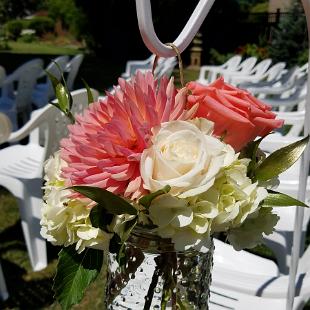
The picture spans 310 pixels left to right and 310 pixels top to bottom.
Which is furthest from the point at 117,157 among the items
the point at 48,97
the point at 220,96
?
the point at 48,97

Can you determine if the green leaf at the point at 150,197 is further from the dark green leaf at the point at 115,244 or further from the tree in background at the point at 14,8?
the tree in background at the point at 14,8

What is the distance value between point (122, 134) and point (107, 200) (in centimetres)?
9

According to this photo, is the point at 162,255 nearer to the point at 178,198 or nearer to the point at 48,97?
the point at 178,198

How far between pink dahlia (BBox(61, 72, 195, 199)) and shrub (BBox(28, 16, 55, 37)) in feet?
98.1

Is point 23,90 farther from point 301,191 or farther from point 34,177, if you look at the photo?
point 301,191

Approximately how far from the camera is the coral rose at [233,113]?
0.72m

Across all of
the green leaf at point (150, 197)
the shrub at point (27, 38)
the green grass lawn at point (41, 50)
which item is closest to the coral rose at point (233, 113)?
the green leaf at point (150, 197)

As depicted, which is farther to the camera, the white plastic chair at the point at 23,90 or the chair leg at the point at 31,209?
the white plastic chair at the point at 23,90

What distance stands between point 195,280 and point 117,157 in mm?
276

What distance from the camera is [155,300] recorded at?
79 centimetres

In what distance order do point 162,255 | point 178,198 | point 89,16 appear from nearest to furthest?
point 178,198 < point 162,255 < point 89,16

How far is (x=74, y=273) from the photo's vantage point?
73 cm

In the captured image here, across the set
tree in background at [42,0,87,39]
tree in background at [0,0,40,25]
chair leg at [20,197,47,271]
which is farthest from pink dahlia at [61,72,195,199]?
tree in background at [0,0,40,25]

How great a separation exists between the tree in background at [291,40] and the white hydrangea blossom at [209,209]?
13.9 meters
